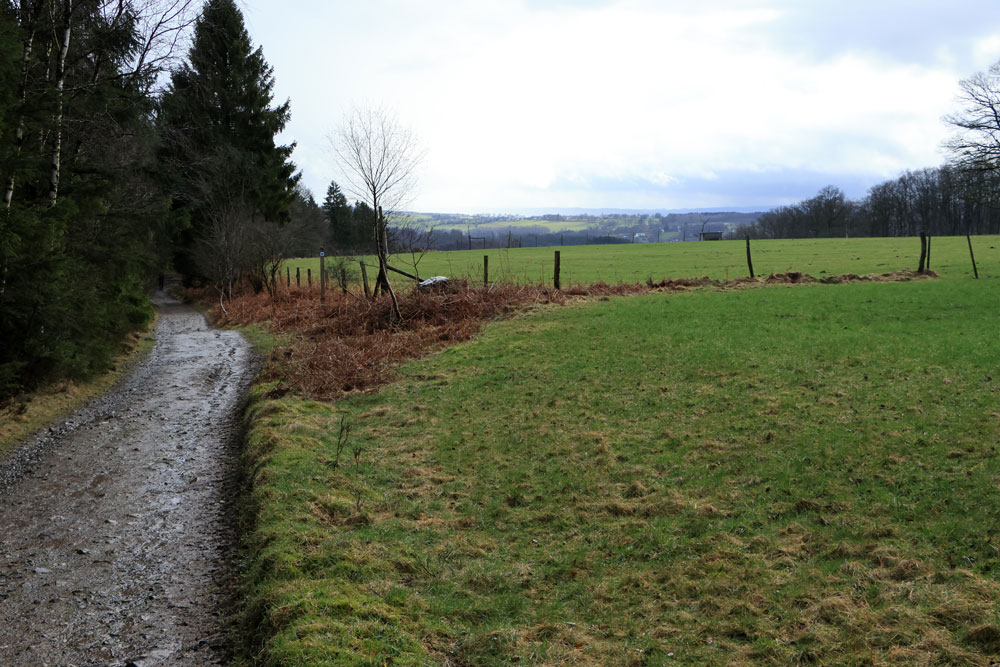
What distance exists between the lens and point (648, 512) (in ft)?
22.8

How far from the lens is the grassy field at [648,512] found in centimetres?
486

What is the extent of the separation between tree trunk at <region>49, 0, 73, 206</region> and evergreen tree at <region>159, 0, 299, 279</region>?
2258cm

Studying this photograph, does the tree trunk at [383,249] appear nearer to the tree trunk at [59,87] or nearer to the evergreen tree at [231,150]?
the tree trunk at [59,87]

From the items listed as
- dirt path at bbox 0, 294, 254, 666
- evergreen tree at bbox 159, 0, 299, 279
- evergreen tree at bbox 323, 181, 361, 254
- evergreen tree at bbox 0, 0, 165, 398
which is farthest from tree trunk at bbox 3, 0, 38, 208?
evergreen tree at bbox 323, 181, 361, 254

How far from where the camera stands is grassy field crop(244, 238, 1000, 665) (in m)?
4.86

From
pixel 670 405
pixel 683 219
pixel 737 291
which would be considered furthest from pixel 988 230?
pixel 670 405

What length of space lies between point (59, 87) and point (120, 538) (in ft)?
32.3

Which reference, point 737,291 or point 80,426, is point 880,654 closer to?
point 80,426

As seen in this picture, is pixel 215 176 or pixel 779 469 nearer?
pixel 779 469

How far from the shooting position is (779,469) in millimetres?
7477

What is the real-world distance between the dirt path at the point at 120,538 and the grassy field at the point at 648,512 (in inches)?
21.1

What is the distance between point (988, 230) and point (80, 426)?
106m

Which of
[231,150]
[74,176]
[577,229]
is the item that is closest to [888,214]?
[577,229]

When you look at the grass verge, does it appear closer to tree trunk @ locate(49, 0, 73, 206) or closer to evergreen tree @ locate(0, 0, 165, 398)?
evergreen tree @ locate(0, 0, 165, 398)
